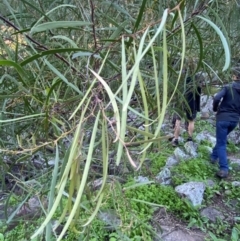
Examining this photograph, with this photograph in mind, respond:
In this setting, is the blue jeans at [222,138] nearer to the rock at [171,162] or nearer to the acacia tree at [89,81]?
the rock at [171,162]

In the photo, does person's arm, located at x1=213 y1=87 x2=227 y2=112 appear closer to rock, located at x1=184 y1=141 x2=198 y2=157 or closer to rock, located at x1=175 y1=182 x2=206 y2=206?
rock, located at x1=184 y1=141 x2=198 y2=157

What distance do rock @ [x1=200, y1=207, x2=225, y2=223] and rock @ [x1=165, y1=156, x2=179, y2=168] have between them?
0.73m

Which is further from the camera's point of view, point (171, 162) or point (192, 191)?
point (171, 162)

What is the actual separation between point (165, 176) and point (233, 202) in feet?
1.91

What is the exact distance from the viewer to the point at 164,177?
319cm

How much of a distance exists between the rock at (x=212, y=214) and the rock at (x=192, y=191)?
0.08 m

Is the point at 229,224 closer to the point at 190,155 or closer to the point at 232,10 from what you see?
the point at 190,155

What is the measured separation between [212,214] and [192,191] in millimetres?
225

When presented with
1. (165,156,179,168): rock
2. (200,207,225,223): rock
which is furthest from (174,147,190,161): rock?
(200,207,225,223): rock

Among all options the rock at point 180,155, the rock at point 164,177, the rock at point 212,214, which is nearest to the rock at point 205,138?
the rock at point 180,155

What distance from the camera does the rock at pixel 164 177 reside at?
10.2 feet

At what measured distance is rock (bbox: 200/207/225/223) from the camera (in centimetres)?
272

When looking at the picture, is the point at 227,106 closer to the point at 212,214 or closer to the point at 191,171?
the point at 191,171

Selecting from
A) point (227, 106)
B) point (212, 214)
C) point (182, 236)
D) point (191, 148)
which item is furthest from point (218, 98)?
point (182, 236)
